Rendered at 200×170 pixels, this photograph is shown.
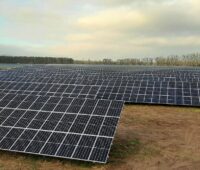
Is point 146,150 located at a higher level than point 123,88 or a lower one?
lower

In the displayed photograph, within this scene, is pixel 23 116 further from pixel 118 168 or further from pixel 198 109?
pixel 198 109

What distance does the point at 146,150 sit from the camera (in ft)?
48.7

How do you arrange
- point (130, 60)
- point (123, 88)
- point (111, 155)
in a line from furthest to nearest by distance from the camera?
point (130, 60), point (123, 88), point (111, 155)

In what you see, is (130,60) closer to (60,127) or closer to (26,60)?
(26,60)

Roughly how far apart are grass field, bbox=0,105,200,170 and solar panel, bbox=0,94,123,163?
467mm

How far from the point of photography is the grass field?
13.1 metres

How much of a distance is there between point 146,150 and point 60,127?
4.08m

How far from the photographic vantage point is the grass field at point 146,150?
13.1 metres

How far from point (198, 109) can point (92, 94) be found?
29.0 feet

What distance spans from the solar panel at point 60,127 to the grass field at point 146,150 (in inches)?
18.4

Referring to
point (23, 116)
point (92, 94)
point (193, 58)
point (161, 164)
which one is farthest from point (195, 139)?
point (193, 58)

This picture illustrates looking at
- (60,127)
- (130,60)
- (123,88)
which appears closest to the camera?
(60,127)

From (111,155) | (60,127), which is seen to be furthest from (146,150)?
(60,127)

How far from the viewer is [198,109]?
25.1 meters
